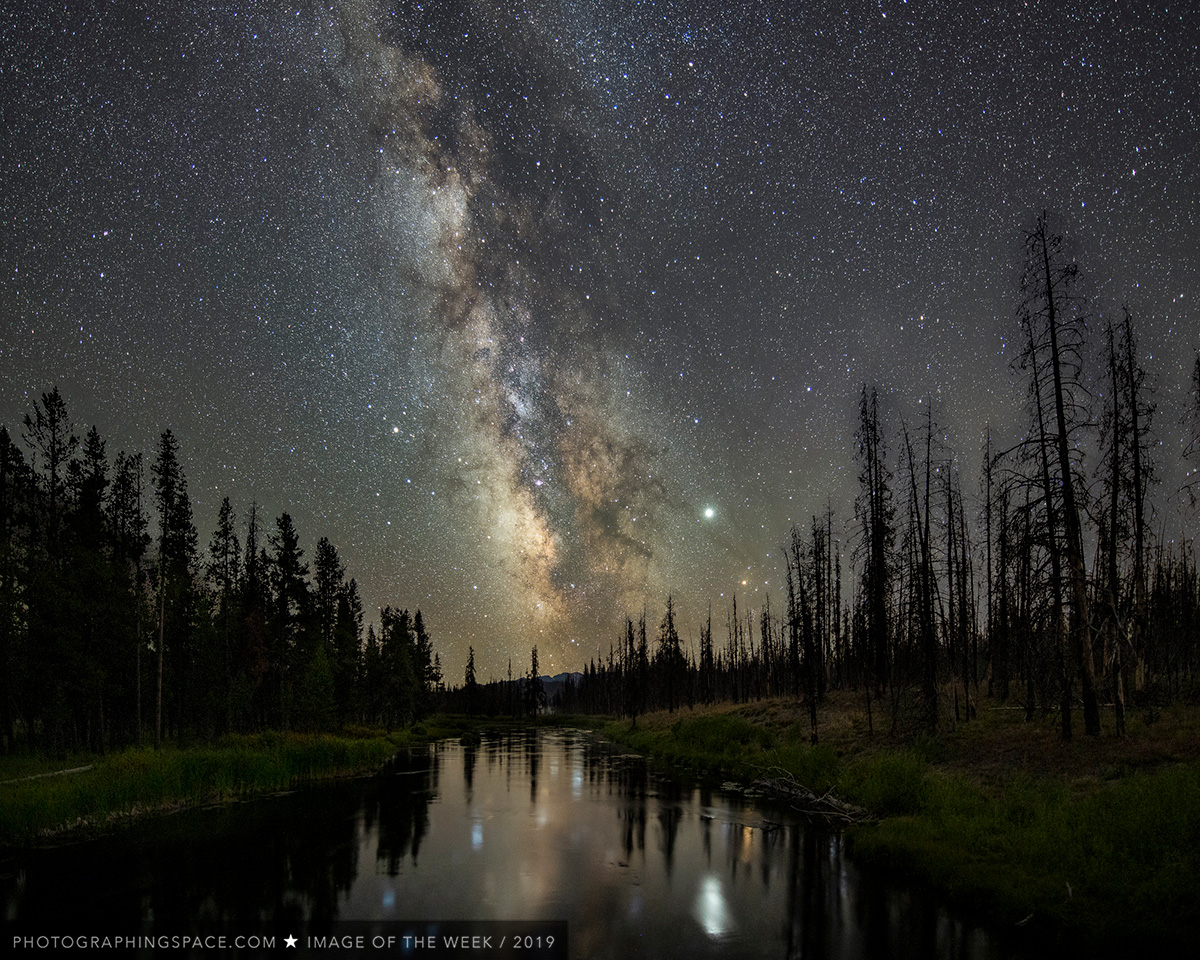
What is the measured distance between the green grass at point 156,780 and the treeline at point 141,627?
6.52 metres

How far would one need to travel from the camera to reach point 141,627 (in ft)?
140

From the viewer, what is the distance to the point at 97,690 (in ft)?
119

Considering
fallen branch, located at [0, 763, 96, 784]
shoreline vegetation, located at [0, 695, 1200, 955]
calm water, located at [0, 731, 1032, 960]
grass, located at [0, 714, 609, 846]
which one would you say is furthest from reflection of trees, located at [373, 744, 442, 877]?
fallen branch, located at [0, 763, 96, 784]

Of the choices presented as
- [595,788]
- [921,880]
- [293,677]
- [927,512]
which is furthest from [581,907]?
[293,677]

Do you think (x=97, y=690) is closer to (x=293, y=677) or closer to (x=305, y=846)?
(x=293, y=677)

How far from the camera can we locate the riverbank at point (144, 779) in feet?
63.4

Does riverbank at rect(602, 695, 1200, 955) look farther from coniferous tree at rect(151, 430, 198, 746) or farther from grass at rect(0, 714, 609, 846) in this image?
coniferous tree at rect(151, 430, 198, 746)

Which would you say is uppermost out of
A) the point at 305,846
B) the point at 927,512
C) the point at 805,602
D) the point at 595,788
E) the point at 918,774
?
the point at 927,512

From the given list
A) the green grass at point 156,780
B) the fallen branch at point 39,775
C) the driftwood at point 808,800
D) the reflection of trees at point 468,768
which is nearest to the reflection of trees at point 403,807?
the reflection of trees at point 468,768

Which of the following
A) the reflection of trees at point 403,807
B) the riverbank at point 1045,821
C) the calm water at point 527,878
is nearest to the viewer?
the riverbank at point 1045,821

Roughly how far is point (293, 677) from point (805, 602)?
145ft

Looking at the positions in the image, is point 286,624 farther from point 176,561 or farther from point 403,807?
point 403,807

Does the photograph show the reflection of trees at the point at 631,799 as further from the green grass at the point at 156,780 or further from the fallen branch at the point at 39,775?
the fallen branch at the point at 39,775

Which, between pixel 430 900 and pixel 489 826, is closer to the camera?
pixel 430 900
